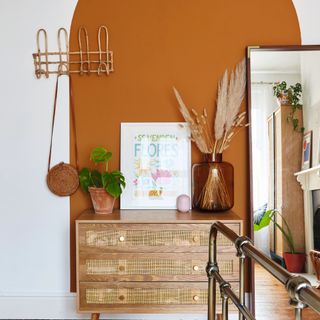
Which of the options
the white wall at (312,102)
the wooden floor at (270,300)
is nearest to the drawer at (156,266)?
the wooden floor at (270,300)

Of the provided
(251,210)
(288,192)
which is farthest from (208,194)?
(288,192)

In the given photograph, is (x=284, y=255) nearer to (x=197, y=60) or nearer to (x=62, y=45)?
(x=197, y=60)

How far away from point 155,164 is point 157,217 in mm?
428

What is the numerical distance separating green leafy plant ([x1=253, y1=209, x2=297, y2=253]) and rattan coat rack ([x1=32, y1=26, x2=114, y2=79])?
1.34 m

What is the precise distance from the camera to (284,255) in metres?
2.48

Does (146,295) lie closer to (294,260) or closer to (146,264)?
(146,264)

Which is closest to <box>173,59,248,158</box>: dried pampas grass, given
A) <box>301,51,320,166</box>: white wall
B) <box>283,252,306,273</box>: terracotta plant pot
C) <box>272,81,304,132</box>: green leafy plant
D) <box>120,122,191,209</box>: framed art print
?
<box>120,122,191,209</box>: framed art print

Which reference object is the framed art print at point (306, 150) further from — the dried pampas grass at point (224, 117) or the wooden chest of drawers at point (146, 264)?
the wooden chest of drawers at point (146, 264)

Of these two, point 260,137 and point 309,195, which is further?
point 260,137

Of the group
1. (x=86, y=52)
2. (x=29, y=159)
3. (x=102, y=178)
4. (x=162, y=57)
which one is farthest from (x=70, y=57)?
(x=102, y=178)

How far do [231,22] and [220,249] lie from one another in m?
1.43

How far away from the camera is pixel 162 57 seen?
269 centimetres

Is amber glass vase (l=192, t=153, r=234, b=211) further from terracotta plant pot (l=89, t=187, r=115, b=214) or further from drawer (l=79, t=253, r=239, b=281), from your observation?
terracotta plant pot (l=89, t=187, r=115, b=214)

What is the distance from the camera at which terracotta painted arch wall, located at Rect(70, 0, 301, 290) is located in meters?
2.66
